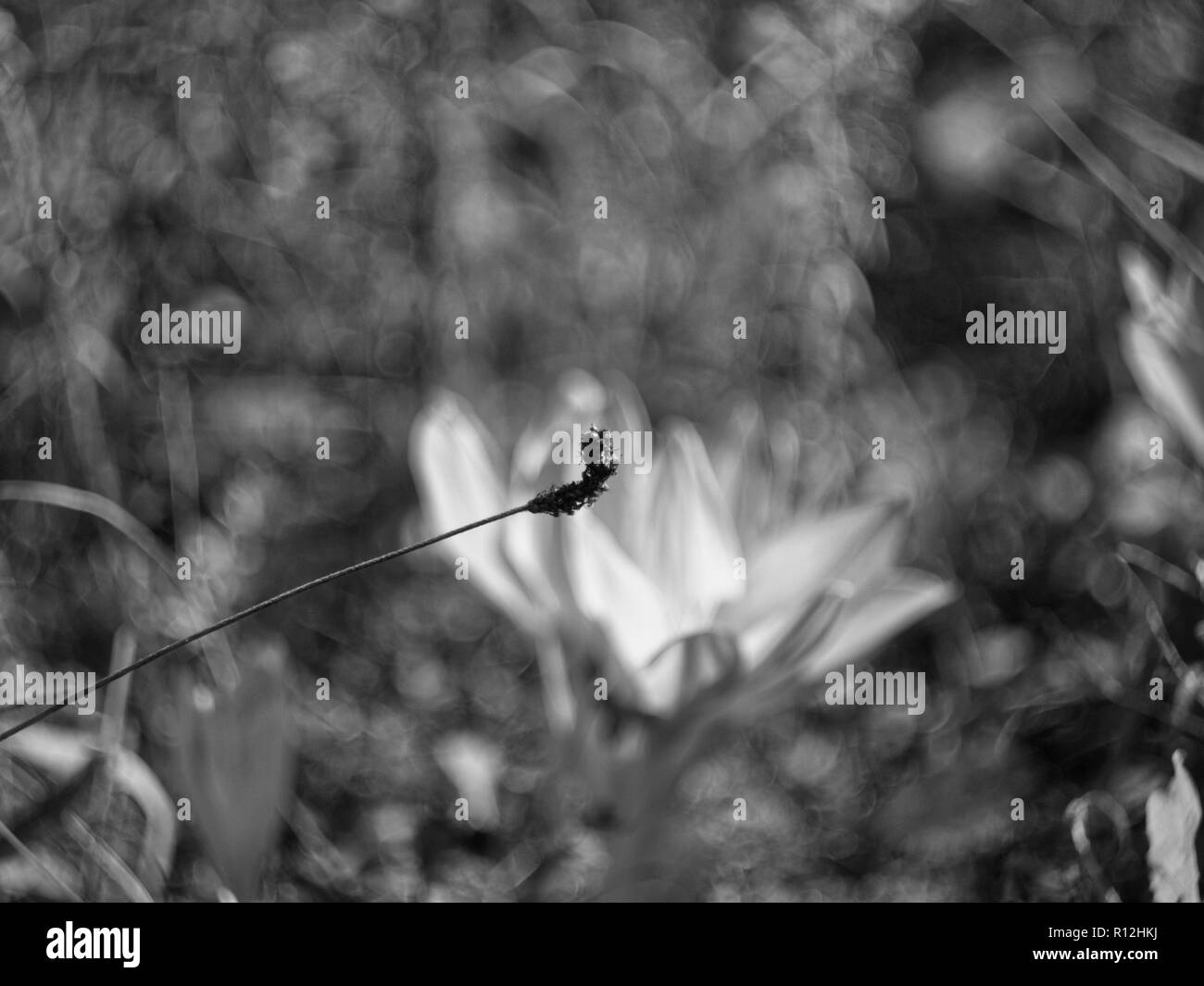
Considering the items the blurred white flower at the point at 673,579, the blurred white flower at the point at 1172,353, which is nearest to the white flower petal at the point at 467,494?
the blurred white flower at the point at 673,579

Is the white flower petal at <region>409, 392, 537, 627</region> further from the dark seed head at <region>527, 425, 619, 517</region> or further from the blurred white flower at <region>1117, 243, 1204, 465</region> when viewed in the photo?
the blurred white flower at <region>1117, 243, 1204, 465</region>

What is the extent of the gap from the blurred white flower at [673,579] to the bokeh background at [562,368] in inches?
4.3

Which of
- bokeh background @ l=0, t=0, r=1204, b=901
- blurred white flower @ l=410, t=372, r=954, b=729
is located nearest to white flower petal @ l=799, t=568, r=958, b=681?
blurred white flower @ l=410, t=372, r=954, b=729

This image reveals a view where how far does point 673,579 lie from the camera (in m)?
0.52

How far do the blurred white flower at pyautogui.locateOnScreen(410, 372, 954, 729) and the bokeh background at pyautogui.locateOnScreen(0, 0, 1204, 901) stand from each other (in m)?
0.11

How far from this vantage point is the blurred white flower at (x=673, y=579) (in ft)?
1.58

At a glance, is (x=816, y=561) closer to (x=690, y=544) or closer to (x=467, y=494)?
(x=690, y=544)

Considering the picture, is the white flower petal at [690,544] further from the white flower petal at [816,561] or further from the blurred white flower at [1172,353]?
the blurred white flower at [1172,353]

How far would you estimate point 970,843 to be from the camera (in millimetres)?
631

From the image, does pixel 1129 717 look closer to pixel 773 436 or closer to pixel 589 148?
pixel 773 436

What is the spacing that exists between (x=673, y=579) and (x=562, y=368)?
280 mm

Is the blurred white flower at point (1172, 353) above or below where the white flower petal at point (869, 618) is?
above
